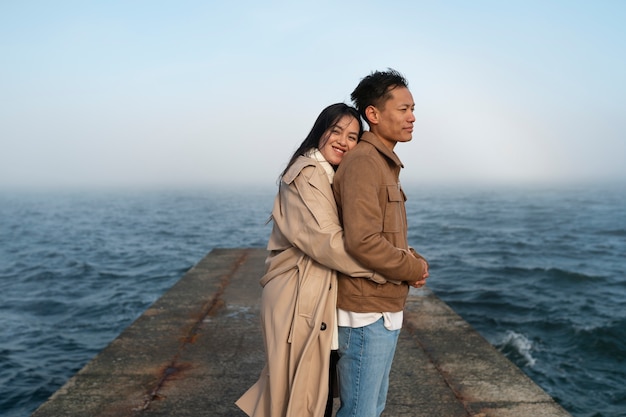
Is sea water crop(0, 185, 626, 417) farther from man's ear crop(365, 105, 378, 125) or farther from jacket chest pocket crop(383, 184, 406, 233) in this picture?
man's ear crop(365, 105, 378, 125)

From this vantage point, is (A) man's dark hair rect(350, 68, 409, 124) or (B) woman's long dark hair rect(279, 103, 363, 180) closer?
(A) man's dark hair rect(350, 68, 409, 124)

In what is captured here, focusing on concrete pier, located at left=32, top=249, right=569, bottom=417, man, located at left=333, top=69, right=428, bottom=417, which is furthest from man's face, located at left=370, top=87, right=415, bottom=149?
concrete pier, located at left=32, top=249, right=569, bottom=417

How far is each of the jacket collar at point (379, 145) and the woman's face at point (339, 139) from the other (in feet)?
0.23

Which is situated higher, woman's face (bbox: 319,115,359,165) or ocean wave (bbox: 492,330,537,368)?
woman's face (bbox: 319,115,359,165)

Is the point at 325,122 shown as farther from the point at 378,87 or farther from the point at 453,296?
the point at 453,296

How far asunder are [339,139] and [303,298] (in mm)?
697

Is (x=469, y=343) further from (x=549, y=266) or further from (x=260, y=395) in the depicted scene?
(x=549, y=266)

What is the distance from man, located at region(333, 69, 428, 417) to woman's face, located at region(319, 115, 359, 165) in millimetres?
75

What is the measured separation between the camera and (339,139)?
2.26 metres

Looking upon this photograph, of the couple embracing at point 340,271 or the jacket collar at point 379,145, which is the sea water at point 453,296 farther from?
the jacket collar at point 379,145

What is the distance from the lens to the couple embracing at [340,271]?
2086 millimetres

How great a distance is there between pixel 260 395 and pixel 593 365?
7952 millimetres

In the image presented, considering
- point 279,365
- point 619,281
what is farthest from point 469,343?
point 619,281

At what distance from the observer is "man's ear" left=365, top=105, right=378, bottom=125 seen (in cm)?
221
